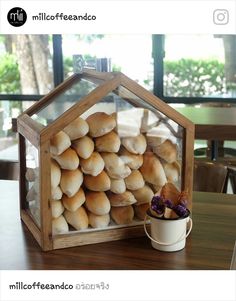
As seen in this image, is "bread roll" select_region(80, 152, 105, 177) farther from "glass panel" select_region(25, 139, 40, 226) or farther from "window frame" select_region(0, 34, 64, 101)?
"window frame" select_region(0, 34, 64, 101)

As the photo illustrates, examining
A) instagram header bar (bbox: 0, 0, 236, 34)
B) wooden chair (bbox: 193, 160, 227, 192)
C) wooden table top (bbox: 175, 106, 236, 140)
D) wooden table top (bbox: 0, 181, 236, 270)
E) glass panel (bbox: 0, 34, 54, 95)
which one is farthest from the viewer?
glass panel (bbox: 0, 34, 54, 95)

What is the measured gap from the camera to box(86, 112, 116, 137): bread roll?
1.79ft

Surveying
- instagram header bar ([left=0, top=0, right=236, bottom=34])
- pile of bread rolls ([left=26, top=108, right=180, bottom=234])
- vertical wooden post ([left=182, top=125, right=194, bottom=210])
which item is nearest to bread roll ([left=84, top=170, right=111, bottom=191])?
pile of bread rolls ([left=26, top=108, right=180, bottom=234])

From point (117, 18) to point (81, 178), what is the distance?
347mm

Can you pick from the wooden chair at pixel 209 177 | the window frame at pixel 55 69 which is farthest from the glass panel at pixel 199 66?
the wooden chair at pixel 209 177

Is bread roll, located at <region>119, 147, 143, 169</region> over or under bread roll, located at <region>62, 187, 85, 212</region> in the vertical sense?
over

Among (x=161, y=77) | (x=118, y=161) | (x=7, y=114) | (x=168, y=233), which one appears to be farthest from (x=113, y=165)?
(x=7, y=114)

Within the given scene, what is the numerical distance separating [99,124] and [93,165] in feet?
0.17

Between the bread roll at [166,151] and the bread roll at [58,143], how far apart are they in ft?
0.43

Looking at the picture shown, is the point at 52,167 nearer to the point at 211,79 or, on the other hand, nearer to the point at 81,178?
the point at 81,178

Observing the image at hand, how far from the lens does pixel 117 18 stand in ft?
2.50

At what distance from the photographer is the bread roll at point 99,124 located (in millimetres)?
547

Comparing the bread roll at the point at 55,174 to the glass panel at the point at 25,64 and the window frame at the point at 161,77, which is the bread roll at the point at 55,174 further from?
the glass panel at the point at 25,64

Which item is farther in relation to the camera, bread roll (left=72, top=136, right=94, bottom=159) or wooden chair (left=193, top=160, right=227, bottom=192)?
wooden chair (left=193, top=160, right=227, bottom=192)
